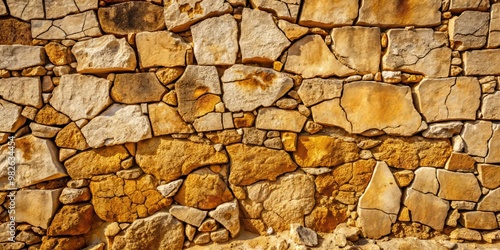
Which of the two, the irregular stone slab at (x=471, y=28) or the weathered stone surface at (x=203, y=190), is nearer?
the irregular stone slab at (x=471, y=28)

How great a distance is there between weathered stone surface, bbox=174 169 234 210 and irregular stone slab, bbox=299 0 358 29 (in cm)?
145

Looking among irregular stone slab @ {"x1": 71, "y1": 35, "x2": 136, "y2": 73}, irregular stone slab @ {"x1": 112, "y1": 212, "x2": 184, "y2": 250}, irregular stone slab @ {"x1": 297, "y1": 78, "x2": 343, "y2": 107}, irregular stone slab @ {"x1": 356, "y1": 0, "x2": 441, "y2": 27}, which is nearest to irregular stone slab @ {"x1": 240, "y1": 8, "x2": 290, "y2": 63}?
irregular stone slab @ {"x1": 297, "y1": 78, "x2": 343, "y2": 107}

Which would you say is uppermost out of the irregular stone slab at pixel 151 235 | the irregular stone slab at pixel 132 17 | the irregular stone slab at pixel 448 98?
the irregular stone slab at pixel 132 17

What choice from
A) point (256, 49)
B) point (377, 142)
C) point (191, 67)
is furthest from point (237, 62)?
point (377, 142)

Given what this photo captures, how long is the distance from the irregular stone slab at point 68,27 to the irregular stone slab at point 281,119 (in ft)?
4.83

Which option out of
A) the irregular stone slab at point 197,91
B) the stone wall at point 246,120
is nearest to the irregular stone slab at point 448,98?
the stone wall at point 246,120

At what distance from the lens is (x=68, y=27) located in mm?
2209

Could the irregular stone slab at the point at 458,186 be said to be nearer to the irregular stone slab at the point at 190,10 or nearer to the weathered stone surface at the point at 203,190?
the weathered stone surface at the point at 203,190

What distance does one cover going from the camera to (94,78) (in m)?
2.21

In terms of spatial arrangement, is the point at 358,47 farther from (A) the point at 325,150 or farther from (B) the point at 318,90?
(A) the point at 325,150

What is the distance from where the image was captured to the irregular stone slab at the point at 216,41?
217 centimetres

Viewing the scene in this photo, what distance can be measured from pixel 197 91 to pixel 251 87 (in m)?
Result: 0.43

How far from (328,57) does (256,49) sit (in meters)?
0.57

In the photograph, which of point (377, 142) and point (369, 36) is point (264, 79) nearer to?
point (369, 36)
